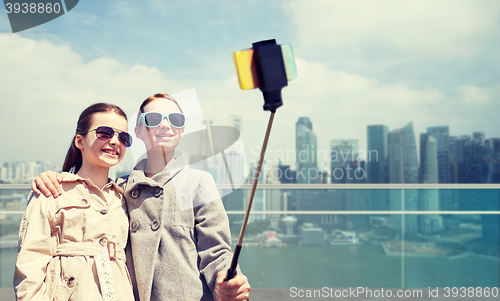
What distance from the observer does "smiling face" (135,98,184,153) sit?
1.33 m

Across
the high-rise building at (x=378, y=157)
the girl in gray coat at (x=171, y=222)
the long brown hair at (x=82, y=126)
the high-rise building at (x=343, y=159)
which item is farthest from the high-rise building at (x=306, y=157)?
the long brown hair at (x=82, y=126)

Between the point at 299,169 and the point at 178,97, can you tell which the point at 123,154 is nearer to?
the point at 178,97

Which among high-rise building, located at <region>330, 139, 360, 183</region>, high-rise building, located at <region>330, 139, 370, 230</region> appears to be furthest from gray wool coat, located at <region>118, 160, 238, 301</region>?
high-rise building, located at <region>330, 139, 360, 183</region>

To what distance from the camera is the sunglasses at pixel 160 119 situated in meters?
1.33

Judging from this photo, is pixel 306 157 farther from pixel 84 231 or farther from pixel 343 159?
pixel 84 231

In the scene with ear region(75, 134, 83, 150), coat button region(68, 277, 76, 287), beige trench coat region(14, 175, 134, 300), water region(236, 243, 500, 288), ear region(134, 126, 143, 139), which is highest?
ear region(134, 126, 143, 139)

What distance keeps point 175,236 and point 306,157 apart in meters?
4.21

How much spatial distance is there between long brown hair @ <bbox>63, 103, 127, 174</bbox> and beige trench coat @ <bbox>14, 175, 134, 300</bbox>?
19 cm

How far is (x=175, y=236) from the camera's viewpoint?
1.23 m

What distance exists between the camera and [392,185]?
154 inches

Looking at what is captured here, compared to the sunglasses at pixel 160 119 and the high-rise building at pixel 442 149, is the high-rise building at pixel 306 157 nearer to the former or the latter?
the high-rise building at pixel 442 149

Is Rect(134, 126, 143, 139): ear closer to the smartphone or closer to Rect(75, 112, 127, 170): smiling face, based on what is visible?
Rect(75, 112, 127, 170): smiling face

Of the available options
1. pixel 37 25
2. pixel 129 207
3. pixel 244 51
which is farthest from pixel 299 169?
pixel 244 51

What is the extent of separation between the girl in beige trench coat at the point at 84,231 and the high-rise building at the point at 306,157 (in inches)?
158
